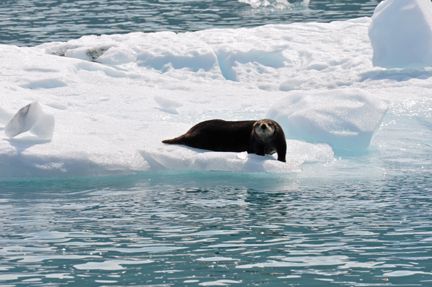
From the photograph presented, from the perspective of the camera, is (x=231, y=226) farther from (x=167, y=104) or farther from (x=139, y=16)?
(x=139, y=16)

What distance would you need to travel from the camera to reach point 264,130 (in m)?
6.23

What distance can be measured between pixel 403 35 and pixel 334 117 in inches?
231

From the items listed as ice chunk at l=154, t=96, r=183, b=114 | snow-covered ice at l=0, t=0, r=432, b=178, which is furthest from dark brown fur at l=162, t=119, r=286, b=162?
ice chunk at l=154, t=96, r=183, b=114

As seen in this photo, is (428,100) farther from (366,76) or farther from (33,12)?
(33,12)

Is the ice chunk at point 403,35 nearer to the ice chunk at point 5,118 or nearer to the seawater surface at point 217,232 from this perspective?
the seawater surface at point 217,232

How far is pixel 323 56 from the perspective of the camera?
44.7ft

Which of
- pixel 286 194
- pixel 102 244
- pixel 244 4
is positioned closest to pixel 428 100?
pixel 286 194

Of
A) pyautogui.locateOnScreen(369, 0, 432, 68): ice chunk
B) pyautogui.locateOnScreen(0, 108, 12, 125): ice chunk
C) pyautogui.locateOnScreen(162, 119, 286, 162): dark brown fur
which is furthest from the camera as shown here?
pyautogui.locateOnScreen(369, 0, 432, 68): ice chunk

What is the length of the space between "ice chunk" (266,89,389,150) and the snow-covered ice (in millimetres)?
15

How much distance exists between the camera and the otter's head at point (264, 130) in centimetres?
621

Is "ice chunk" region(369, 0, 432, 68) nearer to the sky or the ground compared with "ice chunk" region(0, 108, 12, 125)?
nearer to the sky

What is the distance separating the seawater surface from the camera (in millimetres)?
3407

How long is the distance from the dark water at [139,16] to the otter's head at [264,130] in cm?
1263

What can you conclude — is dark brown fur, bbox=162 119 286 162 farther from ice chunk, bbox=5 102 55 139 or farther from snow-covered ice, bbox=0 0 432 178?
ice chunk, bbox=5 102 55 139
